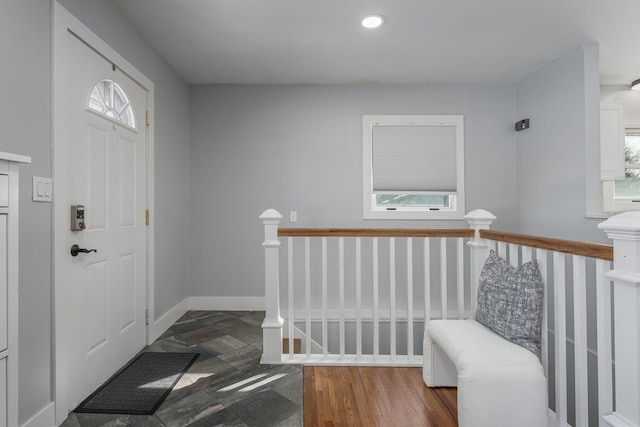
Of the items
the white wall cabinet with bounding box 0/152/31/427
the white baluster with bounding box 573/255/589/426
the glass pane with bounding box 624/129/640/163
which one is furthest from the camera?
the glass pane with bounding box 624/129/640/163

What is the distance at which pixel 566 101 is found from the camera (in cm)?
293

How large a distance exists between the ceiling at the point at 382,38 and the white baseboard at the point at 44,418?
→ 95.3 inches

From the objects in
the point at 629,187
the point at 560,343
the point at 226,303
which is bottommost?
the point at 226,303

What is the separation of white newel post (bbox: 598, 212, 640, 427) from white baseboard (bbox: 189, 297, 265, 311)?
295 cm

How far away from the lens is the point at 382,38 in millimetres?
2646

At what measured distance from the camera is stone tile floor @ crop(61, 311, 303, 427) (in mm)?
1708

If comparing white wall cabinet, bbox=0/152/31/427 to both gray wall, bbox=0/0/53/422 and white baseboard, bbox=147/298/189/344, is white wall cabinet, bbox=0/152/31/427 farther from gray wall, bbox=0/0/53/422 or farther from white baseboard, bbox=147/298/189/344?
white baseboard, bbox=147/298/189/344

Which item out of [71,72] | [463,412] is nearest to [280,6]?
[71,72]

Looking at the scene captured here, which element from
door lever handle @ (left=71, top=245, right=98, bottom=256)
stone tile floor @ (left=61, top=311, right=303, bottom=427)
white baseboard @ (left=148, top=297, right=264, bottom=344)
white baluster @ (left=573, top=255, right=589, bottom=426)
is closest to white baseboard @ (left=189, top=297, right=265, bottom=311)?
white baseboard @ (left=148, top=297, right=264, bottom=344)

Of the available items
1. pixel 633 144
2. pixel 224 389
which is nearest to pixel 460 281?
pixel 224 389

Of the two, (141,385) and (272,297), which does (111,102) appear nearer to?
(272,297)

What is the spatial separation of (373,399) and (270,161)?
2500 mm

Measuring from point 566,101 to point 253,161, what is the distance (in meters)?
3.04

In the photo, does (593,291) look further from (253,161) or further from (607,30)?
(253,161)
